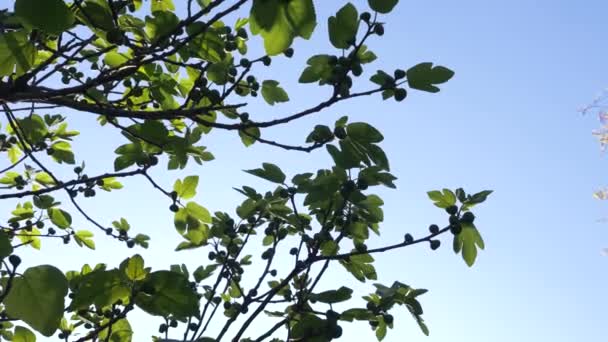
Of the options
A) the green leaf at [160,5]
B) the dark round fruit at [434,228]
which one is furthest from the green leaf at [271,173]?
the green leaf at [160,5]

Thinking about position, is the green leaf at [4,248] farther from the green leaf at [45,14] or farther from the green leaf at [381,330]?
the green leaf at [381,330]

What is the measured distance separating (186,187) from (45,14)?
165 cm

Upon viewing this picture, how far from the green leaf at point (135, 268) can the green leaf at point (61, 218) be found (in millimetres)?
2133

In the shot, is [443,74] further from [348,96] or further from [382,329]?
[382,329]

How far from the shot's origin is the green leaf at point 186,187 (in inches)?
128

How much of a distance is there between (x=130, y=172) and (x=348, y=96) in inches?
45.4

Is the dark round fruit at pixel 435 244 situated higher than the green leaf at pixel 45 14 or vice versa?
the green leaf at pixel 45 14

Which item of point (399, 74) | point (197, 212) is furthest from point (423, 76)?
point (197, 212)

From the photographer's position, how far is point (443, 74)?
7.64 feet

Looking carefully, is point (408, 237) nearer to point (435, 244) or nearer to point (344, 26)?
point (435, 244)

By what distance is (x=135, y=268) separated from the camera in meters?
1.92

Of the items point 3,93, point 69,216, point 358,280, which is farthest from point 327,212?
point 69,216

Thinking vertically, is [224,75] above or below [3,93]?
above

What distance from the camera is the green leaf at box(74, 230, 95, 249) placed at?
4.00m
